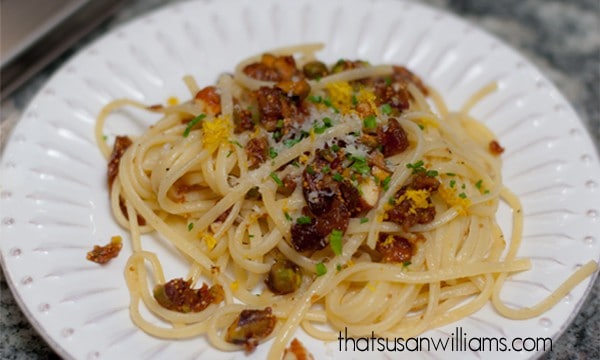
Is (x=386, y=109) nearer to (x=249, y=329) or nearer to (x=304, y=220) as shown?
(x=304, y=220)

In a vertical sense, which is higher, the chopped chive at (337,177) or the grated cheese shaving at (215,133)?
the grated cheese shaving at (215,133)

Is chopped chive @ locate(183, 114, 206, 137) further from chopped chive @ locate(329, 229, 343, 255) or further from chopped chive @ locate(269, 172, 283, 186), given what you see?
chopped chive @ locate(329, 229, 343, 255)

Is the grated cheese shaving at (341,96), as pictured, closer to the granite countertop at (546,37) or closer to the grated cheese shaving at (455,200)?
the grated cheese shaving at (455,200)

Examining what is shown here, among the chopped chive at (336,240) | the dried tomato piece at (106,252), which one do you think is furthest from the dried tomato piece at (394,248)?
the dried tomato piece at (106,252)

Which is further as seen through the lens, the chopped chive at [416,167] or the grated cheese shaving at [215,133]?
the grated cheese shaving at [215,133]

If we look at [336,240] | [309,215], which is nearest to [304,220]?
[309,215]

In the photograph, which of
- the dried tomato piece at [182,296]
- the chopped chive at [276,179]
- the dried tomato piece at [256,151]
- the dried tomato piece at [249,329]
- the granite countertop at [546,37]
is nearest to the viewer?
the dried tomato piece at [249,329]

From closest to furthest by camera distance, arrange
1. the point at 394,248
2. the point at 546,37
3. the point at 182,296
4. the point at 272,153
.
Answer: the point at 182,296 < the point at 394,248 < the point at 272,153 < the point at 546,37

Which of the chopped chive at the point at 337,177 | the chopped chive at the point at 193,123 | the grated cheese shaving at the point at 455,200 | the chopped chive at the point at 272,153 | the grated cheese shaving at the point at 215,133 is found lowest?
the chopped chive at the point at 337,177
